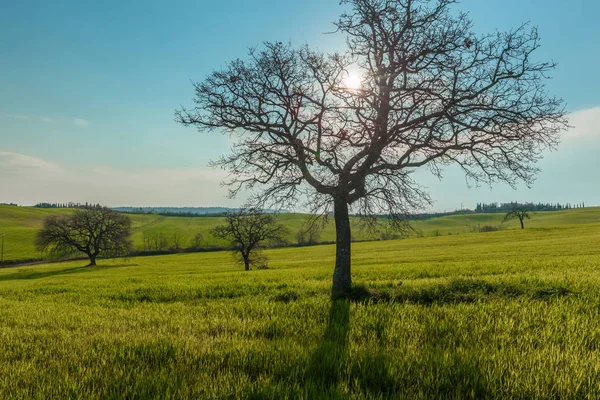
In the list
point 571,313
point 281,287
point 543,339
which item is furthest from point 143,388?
point 281,287

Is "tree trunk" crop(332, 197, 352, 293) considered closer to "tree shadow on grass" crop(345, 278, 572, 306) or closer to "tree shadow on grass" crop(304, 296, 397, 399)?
"tree shadow on grass" crop(345, 278, 572, 306)

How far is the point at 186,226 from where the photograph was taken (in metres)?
150

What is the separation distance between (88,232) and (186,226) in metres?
87.6

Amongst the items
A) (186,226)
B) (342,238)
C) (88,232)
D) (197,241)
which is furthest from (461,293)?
(186,226)

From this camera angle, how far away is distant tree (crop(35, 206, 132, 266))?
57.7 m

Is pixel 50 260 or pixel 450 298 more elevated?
pixel 450 298

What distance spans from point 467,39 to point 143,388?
A: 11.8 m

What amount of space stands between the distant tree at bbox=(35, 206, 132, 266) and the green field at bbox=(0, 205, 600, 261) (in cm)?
3603

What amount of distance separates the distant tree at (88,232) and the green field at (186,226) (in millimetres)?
36029

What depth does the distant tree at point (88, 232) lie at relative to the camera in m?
57.7

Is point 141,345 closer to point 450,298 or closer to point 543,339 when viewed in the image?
point 543,339

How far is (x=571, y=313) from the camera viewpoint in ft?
22.7

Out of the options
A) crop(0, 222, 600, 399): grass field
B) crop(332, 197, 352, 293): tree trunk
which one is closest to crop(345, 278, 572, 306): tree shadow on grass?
crop(0, 222, 600, 399): grass field

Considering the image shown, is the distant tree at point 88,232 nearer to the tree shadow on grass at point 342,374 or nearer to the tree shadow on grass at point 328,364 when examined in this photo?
the tree shadow on grass at point 328,364
